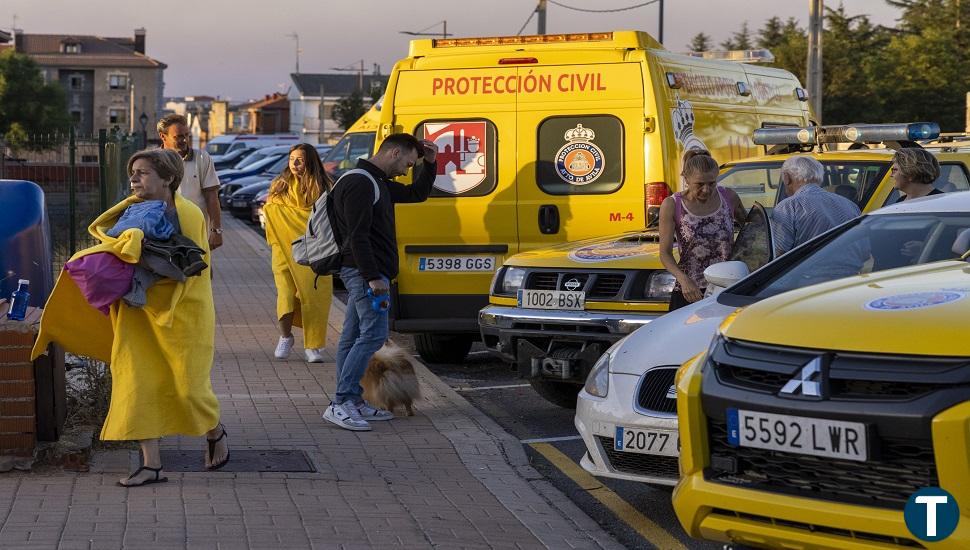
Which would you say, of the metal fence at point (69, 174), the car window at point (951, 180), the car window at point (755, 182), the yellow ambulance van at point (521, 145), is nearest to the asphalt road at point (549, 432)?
the yellow ambulance van at point (521, 145)

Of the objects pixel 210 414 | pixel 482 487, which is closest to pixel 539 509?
pixel 482 487

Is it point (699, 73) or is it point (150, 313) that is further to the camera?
point (699, 73)

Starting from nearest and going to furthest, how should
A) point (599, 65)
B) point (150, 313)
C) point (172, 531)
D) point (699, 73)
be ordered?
1. point (172, 531)
2. point (150, 313)
3. point (599, 65)
4. point (699, 73)

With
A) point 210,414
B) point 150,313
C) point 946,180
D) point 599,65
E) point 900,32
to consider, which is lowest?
point 210,414

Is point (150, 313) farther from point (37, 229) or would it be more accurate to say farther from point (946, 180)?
point (946, 180)

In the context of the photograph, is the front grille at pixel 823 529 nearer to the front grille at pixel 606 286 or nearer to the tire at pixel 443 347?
the front grille at pixel 606 286

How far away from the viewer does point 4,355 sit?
6.79m

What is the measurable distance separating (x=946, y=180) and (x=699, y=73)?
2480 mm

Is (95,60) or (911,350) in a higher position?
(95,60)

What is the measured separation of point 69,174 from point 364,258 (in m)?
6.10

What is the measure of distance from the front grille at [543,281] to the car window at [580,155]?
5.21 ft

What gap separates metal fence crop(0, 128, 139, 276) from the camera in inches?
484

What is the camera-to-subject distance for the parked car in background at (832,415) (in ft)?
14.0

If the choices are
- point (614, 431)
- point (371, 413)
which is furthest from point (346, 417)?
point (614, 431)
